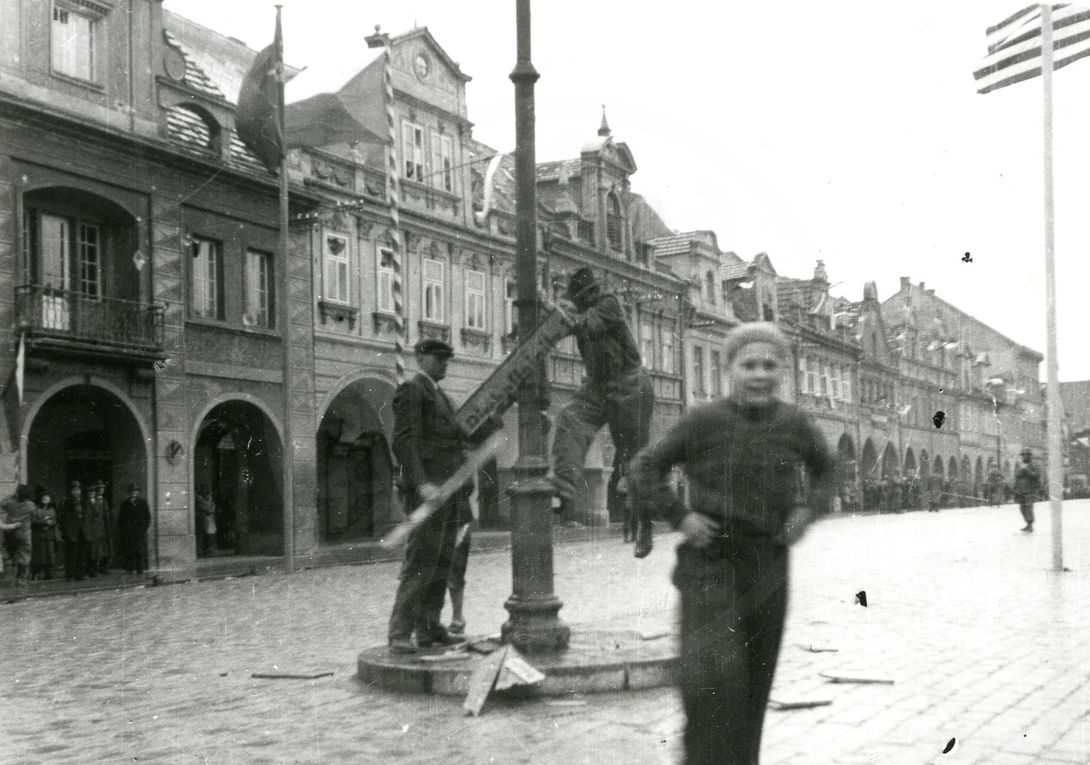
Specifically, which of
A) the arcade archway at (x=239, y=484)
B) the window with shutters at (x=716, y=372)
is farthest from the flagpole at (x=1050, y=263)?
the window with shutters at (x=716, y=372)

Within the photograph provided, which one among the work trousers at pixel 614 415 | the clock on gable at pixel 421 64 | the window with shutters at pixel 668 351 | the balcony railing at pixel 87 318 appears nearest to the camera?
the work trousers at pixel 614 415

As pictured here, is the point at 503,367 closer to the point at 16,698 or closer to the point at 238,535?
the point at 16,698

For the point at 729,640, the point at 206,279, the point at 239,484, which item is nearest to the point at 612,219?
the point at 206,279

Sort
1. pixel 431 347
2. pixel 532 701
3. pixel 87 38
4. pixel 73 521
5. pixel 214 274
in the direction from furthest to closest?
pixel 214 274
pixel 87 38
pixel 73 521
pixel 431 347
pixel 532 701

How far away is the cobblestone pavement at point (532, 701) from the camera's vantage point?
19.3 feet

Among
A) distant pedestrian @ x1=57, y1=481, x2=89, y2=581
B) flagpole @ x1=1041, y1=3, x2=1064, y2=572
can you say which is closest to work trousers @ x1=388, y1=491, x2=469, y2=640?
flagpole @ x1=1041, y1=3, x2=1064, y2=572

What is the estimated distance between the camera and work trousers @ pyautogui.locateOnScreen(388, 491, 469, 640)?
8.16m

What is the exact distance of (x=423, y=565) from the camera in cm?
821

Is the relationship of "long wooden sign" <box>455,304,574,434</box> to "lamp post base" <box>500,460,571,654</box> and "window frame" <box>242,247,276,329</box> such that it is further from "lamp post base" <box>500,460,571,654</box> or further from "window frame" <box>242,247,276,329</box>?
"window frame" <box>242,247,276,329</box>

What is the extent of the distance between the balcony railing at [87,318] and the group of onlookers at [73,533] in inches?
94.9

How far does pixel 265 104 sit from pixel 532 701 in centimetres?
1592

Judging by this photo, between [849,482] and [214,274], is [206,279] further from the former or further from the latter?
[849,482]

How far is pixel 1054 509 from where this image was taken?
15094 millimetres

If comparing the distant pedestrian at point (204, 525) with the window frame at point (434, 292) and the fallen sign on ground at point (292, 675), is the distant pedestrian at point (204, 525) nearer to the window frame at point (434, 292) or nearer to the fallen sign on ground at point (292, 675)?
the window frame at point (434, 292)
